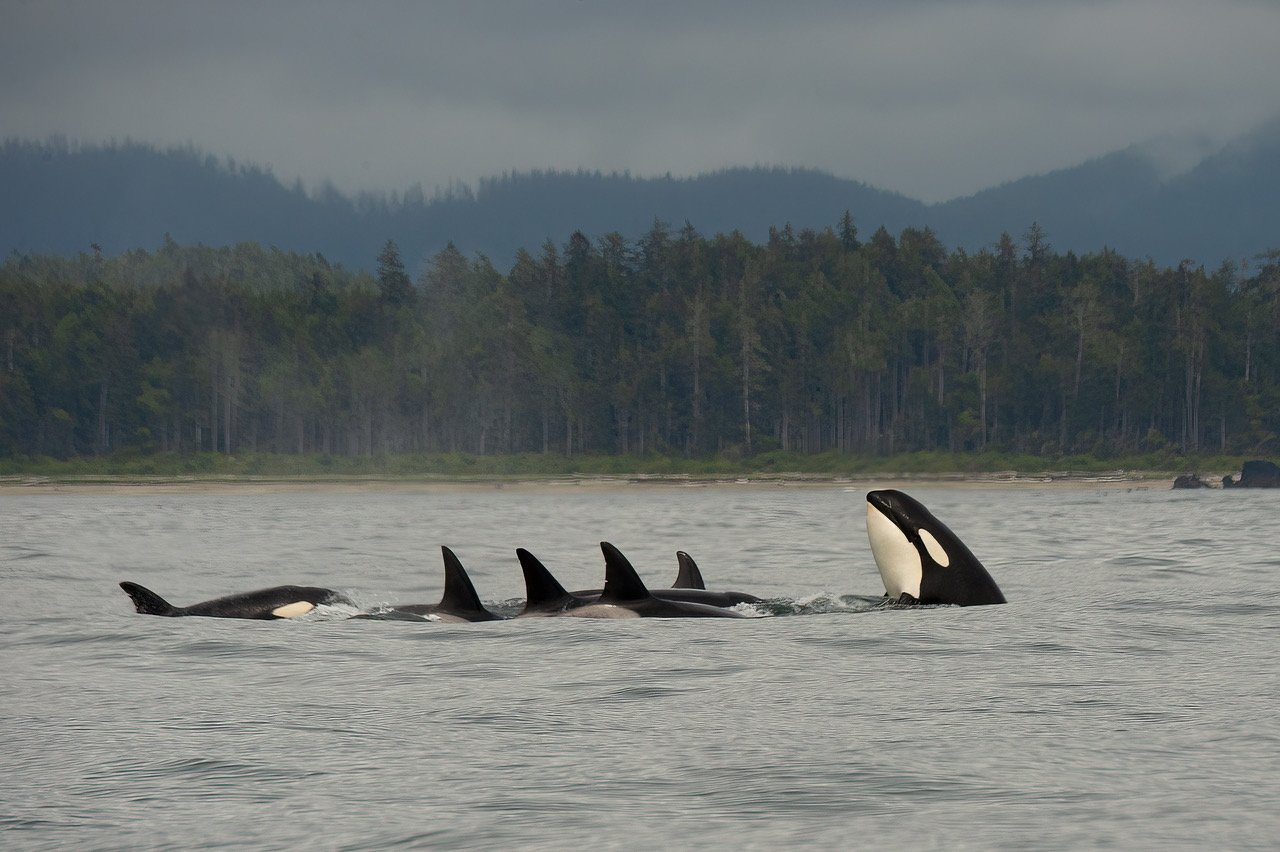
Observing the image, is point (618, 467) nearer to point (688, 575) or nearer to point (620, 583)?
point (688, 575)

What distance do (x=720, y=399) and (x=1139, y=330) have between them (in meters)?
36.9

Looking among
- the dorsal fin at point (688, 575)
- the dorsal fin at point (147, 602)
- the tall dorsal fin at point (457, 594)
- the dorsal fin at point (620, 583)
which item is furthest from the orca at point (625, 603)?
the dorsal fin at point (147, 602)

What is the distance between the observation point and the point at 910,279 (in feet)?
482

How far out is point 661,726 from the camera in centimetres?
878

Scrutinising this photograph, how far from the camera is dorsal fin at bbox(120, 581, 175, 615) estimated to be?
1573 cm

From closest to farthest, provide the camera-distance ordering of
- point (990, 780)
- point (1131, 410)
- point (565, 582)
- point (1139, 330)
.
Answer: point (990, 780)
point (565, 582)
point (1131, 410)
point (1139, 330)

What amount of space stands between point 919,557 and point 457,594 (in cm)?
442

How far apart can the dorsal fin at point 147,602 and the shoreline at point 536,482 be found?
81.0 metres

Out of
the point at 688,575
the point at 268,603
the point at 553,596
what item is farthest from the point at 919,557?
the point at 268,603

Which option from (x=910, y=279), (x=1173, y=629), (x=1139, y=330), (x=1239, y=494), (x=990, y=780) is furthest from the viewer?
(x=910, y=279)

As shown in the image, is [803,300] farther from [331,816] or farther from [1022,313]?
[331,816]

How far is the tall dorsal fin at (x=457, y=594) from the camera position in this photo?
14.8 meters

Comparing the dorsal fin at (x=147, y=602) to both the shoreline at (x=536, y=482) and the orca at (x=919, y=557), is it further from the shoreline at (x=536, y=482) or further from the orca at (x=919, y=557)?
the shoreline at (x=536, y=482)

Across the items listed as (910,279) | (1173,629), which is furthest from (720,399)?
(1173,629)
